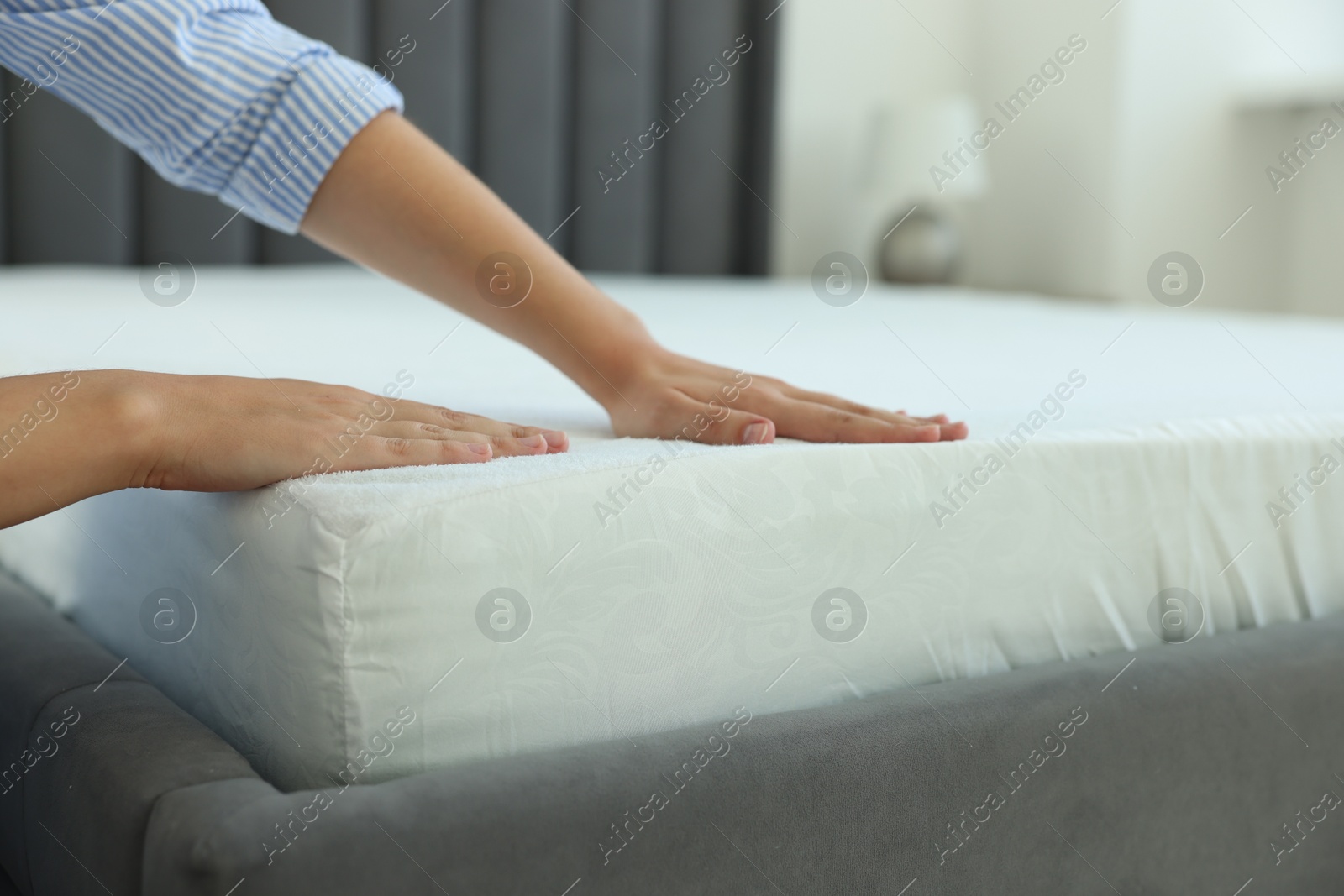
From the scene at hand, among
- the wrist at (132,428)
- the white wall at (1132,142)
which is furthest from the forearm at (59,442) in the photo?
the white wall at (1132,142)

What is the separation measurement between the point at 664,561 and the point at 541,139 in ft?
6.66

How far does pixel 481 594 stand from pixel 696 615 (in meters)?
0.13

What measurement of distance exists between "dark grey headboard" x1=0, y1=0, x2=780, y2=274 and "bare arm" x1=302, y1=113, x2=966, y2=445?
57.6 inches

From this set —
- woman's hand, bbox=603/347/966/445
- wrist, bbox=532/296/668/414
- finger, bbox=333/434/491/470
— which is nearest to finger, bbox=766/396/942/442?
woman's hand, bbox=603/347/966/445

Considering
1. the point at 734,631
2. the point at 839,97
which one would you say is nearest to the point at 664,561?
the point at 734,631

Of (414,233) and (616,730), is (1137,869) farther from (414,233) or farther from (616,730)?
(414,233)

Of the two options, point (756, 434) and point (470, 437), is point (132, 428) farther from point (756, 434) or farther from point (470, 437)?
point (756, 434)

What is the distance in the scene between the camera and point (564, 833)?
568 mm

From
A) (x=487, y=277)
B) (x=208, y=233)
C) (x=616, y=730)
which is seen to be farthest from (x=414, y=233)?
(x=208, y=233)

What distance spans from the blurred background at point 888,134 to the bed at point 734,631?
63.2 inches

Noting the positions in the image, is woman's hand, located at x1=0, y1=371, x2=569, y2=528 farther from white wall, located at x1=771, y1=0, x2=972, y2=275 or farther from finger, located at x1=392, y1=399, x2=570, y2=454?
white wall, located at x1=771, y1=0, x2=972, y2=275

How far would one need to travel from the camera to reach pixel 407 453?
665mm

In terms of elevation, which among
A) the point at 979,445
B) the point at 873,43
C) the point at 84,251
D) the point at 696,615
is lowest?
the point at 84,251

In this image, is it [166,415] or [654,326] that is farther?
[654,326]
